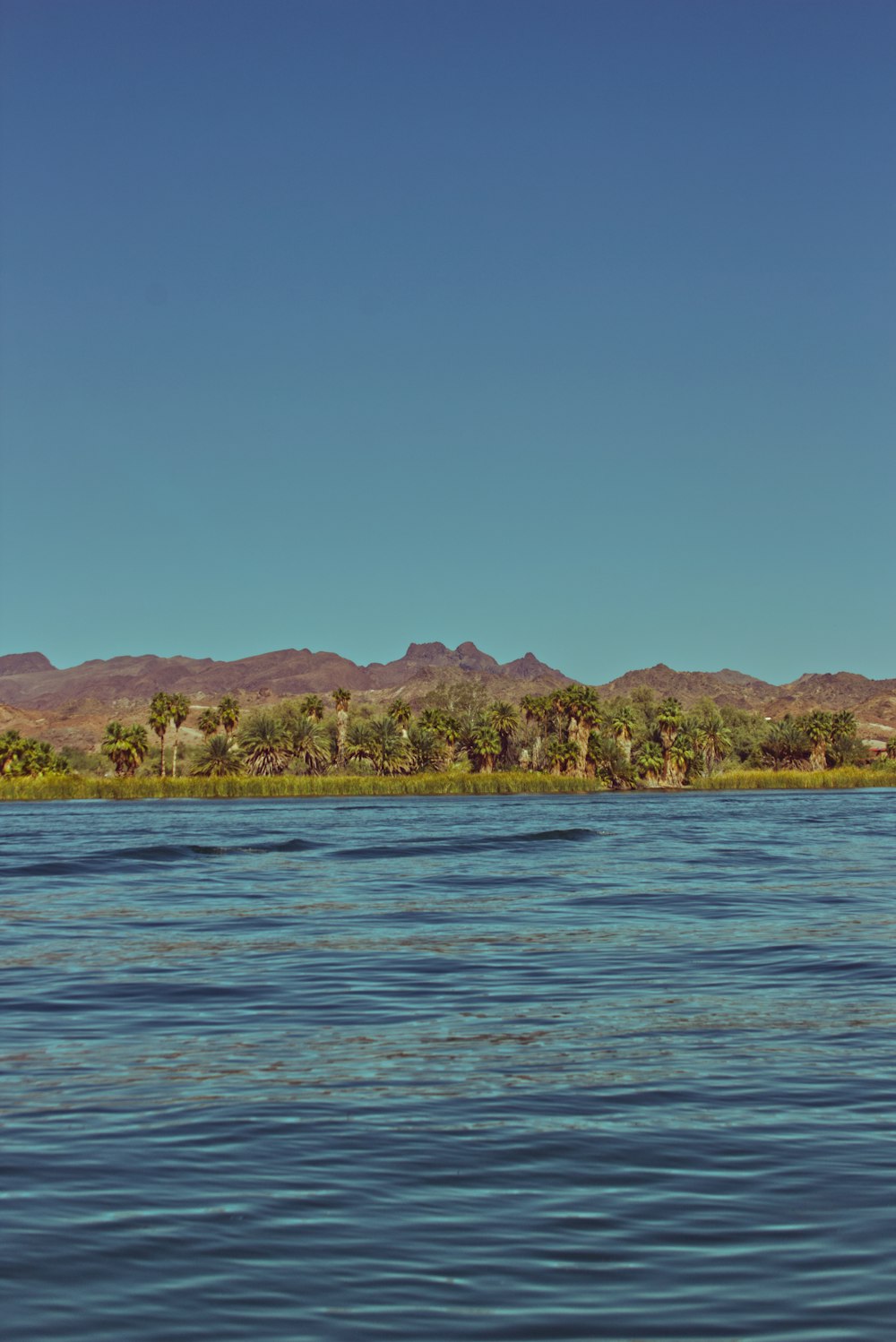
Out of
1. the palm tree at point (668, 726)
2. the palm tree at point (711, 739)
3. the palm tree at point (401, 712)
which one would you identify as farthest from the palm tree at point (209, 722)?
the palm tree at point (711, 739)

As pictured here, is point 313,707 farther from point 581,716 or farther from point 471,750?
point 581,716

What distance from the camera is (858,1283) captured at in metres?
6.63

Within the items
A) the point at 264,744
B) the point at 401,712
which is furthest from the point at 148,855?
the point at 401,712

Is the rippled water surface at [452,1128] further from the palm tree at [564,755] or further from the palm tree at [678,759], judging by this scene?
the palm tree at [678,759]

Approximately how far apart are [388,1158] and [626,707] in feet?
509

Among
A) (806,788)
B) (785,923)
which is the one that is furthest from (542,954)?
(806,788)

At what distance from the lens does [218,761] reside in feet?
452

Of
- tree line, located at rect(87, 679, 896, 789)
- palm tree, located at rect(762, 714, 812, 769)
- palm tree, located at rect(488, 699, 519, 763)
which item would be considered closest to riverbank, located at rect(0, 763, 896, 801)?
tree line, located at rect(87, 679, 896, 789)

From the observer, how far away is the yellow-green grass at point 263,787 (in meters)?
113

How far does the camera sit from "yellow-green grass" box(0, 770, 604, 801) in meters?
113

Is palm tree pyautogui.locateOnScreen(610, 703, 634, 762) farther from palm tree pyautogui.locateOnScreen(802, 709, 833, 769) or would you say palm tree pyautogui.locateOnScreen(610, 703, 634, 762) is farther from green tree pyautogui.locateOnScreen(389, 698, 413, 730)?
green tree pyautogui.locateOnScreen(389, 698, 413, 730)

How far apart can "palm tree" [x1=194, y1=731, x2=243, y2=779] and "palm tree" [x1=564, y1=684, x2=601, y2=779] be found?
1420 inches

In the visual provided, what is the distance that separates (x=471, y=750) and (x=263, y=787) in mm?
42143

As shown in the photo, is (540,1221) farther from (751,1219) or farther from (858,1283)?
(858,1283)
